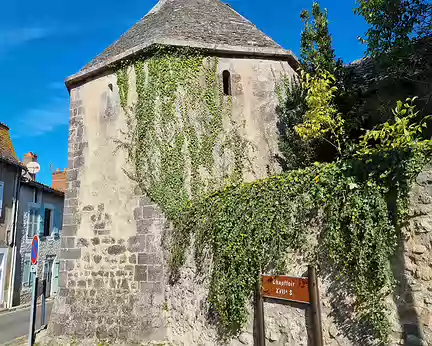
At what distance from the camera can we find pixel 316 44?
814 cm

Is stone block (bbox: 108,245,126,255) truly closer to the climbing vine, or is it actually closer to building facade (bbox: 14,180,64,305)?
the climbing vine

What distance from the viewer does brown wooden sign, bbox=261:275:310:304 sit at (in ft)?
14.6

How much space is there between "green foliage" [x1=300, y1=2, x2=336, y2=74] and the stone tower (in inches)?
26.2

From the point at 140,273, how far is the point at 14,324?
22.0 feet

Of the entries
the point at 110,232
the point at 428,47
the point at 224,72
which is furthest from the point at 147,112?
the point at 428,47

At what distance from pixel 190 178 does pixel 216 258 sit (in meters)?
2.10

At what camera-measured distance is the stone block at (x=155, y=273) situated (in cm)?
692

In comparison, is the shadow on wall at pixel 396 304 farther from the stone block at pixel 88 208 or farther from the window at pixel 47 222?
the window at pixel 47 222

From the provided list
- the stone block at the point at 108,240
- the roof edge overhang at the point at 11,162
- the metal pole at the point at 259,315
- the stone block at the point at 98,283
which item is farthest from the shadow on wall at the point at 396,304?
the roof edge overhang at the point at 11,162

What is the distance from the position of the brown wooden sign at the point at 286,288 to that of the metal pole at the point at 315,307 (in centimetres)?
9

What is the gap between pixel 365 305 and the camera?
391cm

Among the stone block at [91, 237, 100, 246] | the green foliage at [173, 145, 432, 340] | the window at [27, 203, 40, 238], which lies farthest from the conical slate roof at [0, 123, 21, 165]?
the green foliage at [173, 145, 432, 340]

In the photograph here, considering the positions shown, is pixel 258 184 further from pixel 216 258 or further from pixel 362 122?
pixel 362 122

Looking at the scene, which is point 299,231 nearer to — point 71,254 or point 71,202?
point 71,254
